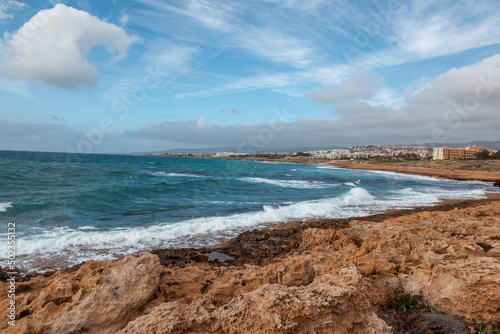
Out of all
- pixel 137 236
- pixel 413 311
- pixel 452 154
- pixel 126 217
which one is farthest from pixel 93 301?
pixel 452 154

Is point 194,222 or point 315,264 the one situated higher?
point 315,264

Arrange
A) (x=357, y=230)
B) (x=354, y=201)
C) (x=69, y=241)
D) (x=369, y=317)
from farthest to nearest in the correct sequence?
1. (x=354, y=201)
2. (x=69, y=241)
3. (x=357, y=230)
4. (x=369, y=317)

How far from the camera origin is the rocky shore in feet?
9.77

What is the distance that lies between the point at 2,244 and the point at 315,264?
9800 millimetres

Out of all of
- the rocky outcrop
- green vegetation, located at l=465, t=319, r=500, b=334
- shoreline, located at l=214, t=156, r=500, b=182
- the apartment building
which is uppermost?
the apartment building

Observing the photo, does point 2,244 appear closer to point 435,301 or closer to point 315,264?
point 315,264

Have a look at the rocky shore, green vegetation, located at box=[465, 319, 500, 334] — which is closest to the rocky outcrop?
the rocky shore

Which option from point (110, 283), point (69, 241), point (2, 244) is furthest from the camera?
point (69, 241)

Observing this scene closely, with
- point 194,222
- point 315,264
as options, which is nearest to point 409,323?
point 315,264

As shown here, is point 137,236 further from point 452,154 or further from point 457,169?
point 452,154

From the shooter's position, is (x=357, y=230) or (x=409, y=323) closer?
(x=409, y=323)

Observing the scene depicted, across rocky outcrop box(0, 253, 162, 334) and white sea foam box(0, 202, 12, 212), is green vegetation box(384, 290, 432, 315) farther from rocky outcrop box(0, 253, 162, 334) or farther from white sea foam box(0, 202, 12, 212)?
white sea foam box(0, 202, 12, 212)

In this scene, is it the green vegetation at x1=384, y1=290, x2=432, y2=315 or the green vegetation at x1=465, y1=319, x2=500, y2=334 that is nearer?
A: the green vegetation at x1=465, y1=319, x2=500, y2=334

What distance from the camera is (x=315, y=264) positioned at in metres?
5.34
